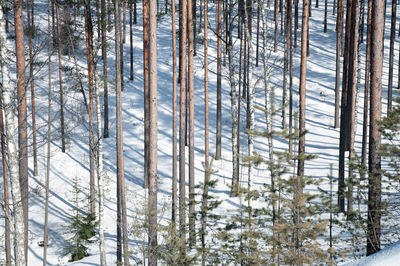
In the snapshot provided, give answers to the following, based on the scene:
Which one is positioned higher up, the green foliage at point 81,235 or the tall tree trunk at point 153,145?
the tall tree trunk at point 153,145

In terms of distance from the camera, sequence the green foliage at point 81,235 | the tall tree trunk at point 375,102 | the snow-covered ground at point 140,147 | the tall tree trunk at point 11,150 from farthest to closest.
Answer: the snow-covered ground at point 140,147
the green foliage at point 81,235
the tall tree trunk at point 375,102
the tall tree trunk at point 11,150

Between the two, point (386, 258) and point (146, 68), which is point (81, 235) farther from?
point (386, 258)

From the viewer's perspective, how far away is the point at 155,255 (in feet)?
27.9

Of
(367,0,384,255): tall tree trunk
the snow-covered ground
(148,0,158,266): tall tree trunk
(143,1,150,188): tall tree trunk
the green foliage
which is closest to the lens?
(367,0,384,255): tall tree trunk

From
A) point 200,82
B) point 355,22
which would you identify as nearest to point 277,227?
point 355,22

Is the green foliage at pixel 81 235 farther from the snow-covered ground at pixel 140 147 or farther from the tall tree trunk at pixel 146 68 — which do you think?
the tall tree trunk at pixel 146 68

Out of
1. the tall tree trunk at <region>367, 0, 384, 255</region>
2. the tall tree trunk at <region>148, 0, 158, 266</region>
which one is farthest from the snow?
the tall tree trunk at <region>148, 0, 158, 266</region>

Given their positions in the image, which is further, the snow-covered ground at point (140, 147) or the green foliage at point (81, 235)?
the snow-covered ground at point (140, 147)

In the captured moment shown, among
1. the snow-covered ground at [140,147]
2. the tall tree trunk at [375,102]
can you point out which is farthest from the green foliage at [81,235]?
the tall tree trunk at [375,102]

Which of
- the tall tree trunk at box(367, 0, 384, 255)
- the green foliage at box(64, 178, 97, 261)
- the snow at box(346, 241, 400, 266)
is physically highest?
the tall tree trunk at box(367, 0, 384, 255)

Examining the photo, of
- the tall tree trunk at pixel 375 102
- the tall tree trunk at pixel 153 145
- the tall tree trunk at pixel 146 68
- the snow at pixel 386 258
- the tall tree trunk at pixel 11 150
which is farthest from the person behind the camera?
the tall tree trunk at pixel 146 68

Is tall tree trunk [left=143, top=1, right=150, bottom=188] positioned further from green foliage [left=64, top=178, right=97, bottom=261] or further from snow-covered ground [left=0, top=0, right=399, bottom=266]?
green foliage [left=64, top=178, right=97, bottom=261]

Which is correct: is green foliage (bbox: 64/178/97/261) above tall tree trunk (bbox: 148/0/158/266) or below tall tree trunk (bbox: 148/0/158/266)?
below

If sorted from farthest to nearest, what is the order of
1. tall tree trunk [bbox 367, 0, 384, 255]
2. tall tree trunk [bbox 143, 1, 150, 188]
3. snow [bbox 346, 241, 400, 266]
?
1. tall tree trunk [bbox 143, 1, 150, 188]
2. tall tree trunk [bbox 367, 0, 384, 255]
3. snow [bbox 346, 241, 400, 266]
